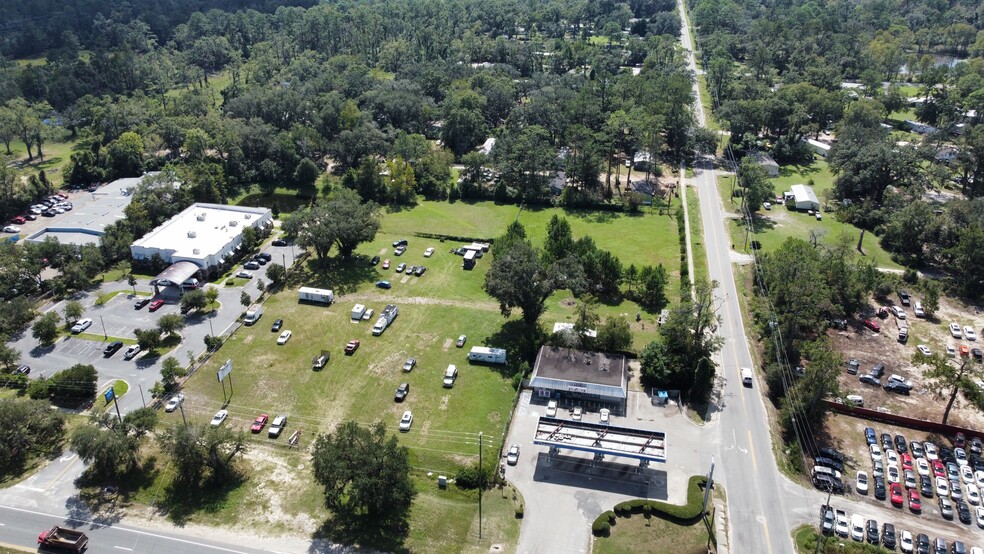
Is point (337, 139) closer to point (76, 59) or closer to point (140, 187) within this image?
point (140, 187)

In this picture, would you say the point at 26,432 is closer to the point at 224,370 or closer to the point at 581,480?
the point at 224,370

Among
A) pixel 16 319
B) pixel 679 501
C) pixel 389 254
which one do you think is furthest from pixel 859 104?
pixel 16 319

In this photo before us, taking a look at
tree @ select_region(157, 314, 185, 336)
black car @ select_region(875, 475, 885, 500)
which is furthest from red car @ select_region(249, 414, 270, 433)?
black car @ select_region(875, 475, 885, 500)

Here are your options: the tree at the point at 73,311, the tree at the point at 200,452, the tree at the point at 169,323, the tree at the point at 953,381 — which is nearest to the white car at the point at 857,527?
the tree at the point at 953,381

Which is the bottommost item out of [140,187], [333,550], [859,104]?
Answer: [333,550]

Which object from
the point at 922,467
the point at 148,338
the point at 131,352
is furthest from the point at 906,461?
the point at 131,352
